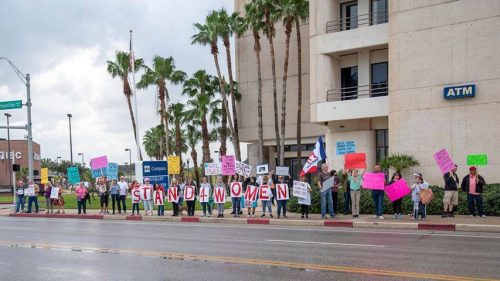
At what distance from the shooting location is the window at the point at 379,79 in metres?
29.9

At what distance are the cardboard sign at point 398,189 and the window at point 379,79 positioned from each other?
11.2 metres

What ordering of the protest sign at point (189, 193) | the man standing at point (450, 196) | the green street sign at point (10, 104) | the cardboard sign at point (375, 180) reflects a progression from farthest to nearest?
the green street sign at point (10, 104) < the protest sign at point (189, 193) < the man standing at point (450, 196) < the cardboard sign at point (375, 180)

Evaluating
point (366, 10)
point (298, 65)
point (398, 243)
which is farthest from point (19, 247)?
point (298, 65)

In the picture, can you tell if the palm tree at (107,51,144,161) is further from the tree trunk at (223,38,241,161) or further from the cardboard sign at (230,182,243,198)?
the cardboard sign at (230,182,243,198)

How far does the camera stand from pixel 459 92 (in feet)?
78.4

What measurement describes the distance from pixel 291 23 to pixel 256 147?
11.0 m

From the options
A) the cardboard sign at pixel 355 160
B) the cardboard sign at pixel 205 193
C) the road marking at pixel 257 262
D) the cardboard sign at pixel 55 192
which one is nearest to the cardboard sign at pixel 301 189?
the cardboard sign at pixel 355 160

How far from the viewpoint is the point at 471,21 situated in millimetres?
23812

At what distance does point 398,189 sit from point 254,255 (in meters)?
9.09

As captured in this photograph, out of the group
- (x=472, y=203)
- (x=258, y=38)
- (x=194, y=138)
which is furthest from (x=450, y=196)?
(x=194, y=138)

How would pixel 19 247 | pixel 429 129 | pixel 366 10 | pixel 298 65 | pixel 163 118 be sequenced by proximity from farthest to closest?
pixel 163 118 < pixel 298 65 < pixel 366 10 < pixel 429 129 < pixel 19 247

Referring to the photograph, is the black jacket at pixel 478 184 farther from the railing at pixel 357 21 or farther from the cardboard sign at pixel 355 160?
the railing at pixel 357 21

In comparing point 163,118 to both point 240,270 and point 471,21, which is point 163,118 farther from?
point 240,270

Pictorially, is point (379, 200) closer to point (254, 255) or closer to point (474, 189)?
point (474, 189)
